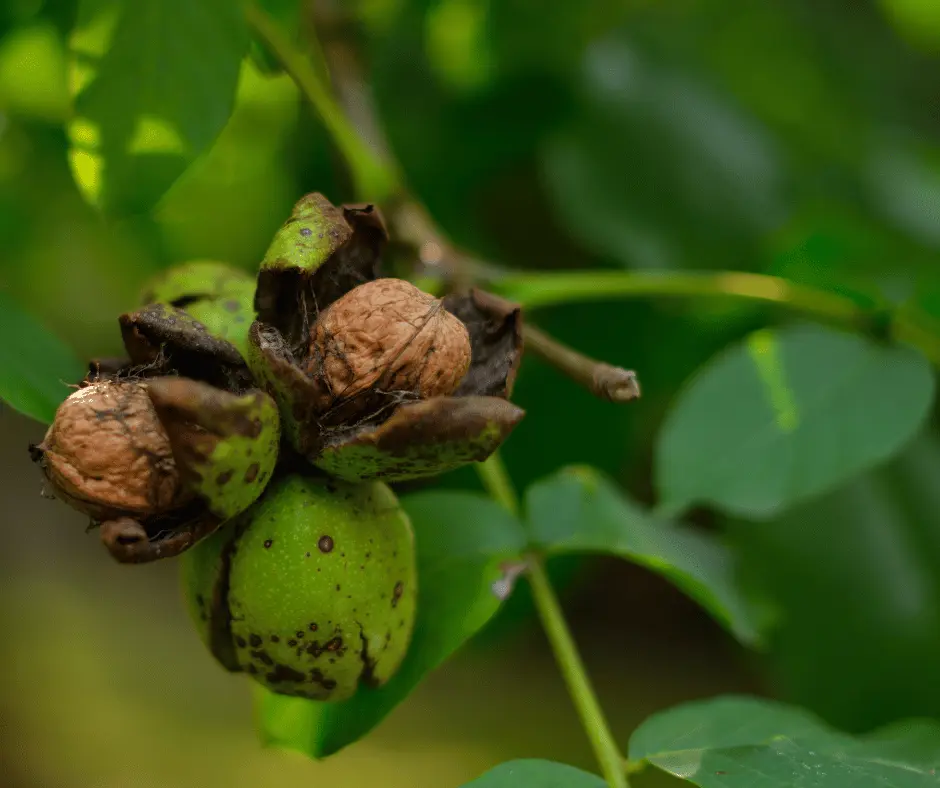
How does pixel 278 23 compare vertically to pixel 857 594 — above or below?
above

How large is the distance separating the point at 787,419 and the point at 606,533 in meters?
0.27

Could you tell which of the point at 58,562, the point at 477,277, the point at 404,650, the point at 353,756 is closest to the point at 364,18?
the point at 477,277

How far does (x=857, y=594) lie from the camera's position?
1.71 metres

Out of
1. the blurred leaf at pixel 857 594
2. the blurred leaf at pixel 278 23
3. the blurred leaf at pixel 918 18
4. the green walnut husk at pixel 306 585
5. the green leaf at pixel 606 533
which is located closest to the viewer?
the green walnut husk at pixel 306 585

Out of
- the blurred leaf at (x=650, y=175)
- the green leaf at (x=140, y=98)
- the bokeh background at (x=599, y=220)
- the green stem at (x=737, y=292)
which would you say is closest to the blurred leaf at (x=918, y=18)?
the bokeh background at (x=599, y=220)

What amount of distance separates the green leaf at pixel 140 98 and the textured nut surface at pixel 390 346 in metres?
0.28

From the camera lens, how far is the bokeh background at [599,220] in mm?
1678

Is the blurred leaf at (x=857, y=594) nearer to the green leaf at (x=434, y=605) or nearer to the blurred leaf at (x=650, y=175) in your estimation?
the blurred leaf at (x=650, y=175)

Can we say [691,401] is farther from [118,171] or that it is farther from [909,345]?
[118,171]

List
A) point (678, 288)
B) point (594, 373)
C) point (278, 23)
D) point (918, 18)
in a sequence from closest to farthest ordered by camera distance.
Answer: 1. point (594, 373)
2. point (278, 23)
3. point (678, 288)
4. point (918, 18)

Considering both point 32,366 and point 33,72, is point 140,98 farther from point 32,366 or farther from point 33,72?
point 33,72

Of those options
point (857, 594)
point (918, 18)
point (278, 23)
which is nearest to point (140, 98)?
point (278, 23)

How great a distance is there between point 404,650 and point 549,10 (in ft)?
4.61

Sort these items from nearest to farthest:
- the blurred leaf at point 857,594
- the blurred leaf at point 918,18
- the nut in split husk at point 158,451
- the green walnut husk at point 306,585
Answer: the nut in split husk at point 158,451 < the green walnut husk at point 306,585 < the blurred leaf at point 857,594 < the blurred leaf at point 918,18
